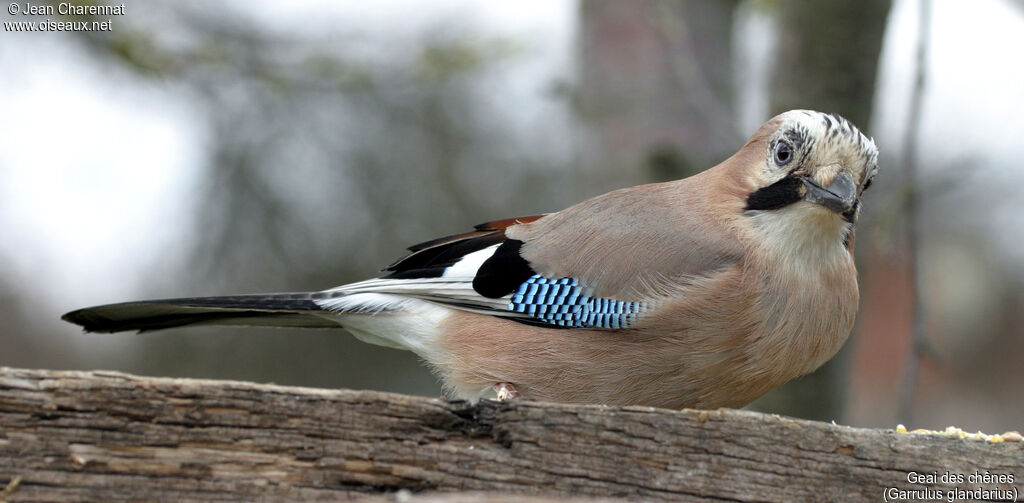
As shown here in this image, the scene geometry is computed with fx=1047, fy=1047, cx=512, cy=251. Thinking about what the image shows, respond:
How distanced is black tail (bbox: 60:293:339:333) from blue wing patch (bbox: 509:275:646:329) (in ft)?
2.34

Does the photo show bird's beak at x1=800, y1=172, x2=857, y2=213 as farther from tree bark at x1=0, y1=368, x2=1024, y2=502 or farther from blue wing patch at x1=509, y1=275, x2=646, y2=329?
tree bark at x1=0, y1=368, x2=1024, y2=502

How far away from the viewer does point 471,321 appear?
138 inches

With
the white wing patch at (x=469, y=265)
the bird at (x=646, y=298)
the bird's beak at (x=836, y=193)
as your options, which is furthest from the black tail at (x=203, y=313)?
the bird's beak at (x=836, y=193)

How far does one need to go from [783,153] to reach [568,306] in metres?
0.87

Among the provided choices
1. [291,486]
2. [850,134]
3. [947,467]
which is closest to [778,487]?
[947,467]

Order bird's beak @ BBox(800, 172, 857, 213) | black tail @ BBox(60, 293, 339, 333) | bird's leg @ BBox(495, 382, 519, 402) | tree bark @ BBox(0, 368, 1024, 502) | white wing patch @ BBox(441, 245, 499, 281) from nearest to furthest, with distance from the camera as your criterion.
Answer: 1. tree bark @ BBox(0, 368, 1024, 502)
2. black tail @ BBox(60, 293, 339, 333)
3. bird's beak @ BBox(800, 172, 857, 213)
4. bird's leg @ BBox(495, 382, 519, 402)
5. white wing patch @ BBox(441, 245, 499, 281)

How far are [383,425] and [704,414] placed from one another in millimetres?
720

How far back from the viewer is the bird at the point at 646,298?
3.16 meters

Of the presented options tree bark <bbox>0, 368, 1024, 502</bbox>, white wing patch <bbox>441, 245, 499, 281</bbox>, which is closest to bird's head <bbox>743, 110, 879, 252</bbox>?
white wing patch <bbox>441, 245, 499, 281</bbox>

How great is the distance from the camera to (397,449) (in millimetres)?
2168

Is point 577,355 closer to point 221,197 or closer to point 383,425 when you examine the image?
point 383,425

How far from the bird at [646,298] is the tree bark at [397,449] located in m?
0.77

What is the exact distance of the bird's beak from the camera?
319 centimetres

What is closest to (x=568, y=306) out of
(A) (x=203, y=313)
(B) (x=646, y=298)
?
(B) (x=646, y=298)
